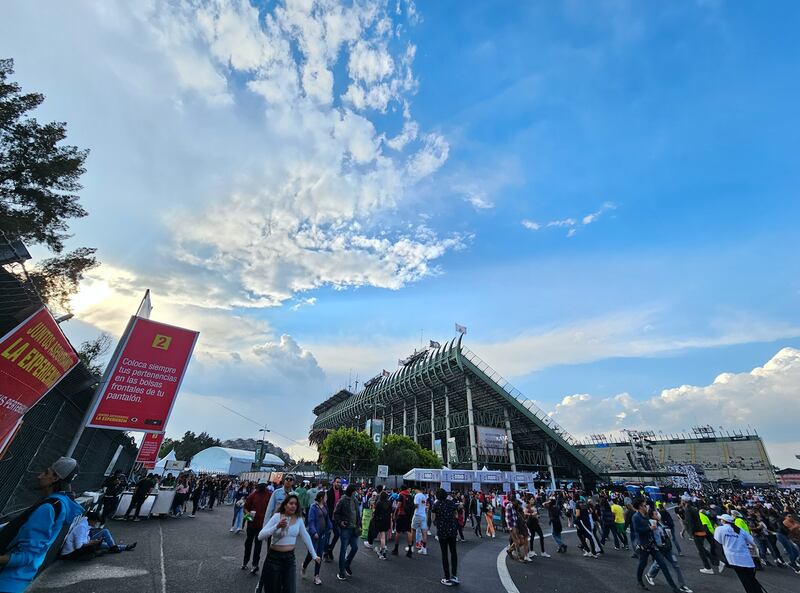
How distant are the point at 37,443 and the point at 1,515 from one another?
1569mm

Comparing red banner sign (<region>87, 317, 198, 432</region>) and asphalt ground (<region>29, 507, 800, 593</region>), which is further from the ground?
red banner sign (<region>87, 317, 198, 432</region>)

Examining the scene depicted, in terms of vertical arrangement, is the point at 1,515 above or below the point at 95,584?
above

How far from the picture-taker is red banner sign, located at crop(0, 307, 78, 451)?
18.9 ft

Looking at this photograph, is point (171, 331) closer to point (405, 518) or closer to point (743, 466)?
point (405, 518)

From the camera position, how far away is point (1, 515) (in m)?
6.84

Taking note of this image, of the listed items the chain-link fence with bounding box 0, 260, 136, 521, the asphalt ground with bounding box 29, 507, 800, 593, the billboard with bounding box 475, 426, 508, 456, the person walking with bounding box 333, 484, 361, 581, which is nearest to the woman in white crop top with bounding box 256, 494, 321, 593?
the asphalt ground with bounding box 29, 507, 800, 593

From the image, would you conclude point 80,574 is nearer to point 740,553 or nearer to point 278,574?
point 278,574

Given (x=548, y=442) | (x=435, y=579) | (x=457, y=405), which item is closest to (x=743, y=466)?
(x=548, y=442)

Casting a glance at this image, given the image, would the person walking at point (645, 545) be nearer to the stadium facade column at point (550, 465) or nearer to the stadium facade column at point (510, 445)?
the stadium facade column at point (510, 445)

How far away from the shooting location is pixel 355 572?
24.9 ft

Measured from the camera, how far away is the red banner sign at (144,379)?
9375mm

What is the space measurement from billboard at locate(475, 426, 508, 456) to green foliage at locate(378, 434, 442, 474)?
18.9ft

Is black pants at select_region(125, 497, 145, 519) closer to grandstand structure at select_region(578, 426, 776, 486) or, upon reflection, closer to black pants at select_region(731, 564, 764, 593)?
black pants at select_region(731, 564, 764, 593)

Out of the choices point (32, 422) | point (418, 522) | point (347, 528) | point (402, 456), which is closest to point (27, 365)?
point (32, 422)
